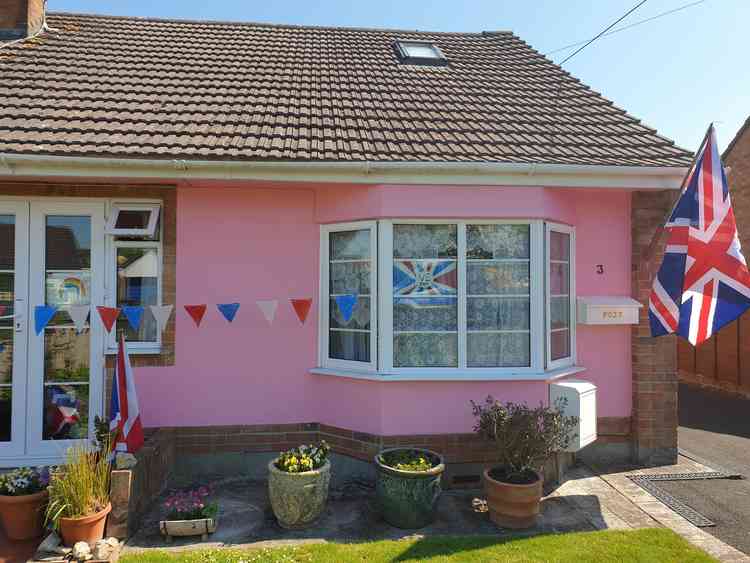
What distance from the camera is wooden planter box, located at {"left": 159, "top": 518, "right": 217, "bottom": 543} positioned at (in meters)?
4.32

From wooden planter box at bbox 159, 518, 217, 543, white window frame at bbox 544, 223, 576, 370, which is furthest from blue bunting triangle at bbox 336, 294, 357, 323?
wooden planter box at bbox 159, 518, 217, 543

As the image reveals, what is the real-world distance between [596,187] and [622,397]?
270cm

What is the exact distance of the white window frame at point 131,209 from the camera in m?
5.67

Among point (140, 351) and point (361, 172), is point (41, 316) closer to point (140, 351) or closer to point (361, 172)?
point (140, 351)

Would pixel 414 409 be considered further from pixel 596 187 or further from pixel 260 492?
pixel 596 187

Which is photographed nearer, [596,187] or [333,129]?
[596,187]

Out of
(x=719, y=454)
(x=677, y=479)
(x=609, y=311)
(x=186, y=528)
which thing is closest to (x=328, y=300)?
(x=186, y=528)

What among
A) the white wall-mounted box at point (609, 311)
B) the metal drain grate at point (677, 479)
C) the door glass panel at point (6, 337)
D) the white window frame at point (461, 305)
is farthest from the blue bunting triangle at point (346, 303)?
the metal drain grate at point (677, 479)

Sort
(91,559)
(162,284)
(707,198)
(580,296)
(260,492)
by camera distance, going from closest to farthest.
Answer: (91,559) → (707,198) → (260,492) → (162,284) → (580,296)

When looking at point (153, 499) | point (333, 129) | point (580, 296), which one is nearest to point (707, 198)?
point (580, 296)

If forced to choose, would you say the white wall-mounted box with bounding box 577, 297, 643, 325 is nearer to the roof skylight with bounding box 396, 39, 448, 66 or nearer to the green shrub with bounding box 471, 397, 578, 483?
the green shrub with bounding box 471, 397, 578, 483

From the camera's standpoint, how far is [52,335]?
18.4ft

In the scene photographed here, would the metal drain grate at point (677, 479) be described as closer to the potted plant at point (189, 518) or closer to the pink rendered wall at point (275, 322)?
the pink rendered wall at point (275, 322)

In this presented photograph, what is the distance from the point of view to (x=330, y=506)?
16.5 feet
